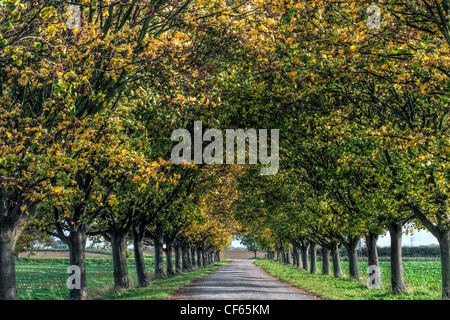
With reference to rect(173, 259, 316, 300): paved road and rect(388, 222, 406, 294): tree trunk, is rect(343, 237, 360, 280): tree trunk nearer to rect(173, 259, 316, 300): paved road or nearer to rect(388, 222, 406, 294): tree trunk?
rect(173, 259, 316, 300): paved road

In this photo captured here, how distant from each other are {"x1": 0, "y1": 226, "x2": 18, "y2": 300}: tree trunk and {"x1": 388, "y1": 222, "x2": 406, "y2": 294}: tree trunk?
16746mm

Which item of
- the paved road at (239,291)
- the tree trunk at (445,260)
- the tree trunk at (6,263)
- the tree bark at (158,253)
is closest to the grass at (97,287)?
the paved road at (239,291)

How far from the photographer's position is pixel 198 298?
1831 centimetres

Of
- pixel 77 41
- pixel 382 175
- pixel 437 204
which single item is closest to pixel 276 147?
pixel 382 175

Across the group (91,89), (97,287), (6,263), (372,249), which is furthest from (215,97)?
(97,287)

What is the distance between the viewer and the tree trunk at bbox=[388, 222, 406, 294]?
19.5 metres

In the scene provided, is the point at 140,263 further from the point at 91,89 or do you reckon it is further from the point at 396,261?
the point at 91,89

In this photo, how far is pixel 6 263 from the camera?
435 inches

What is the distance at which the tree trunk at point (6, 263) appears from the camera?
11.0 metres

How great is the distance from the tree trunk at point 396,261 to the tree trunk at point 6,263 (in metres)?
16.7

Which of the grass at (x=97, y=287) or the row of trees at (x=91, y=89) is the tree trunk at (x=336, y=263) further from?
the row of trees at (x=91, y=89)

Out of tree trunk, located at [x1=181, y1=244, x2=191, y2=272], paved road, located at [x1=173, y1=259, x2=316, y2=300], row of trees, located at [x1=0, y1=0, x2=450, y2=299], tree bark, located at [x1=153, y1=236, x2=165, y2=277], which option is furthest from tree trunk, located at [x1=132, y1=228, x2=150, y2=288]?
tree trunk, located at [x1=181, y1=244, x2=191, y2=272]

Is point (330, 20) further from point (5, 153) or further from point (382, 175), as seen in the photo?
point (5, 153)
